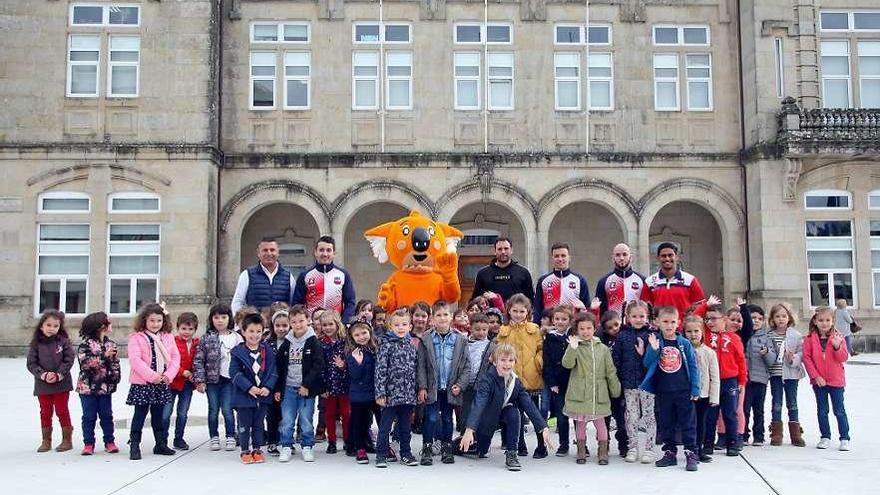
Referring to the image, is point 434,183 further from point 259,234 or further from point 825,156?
point 825,156

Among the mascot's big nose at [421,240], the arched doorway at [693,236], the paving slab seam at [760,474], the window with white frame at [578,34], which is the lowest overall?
the paving slab seam at [760,474]

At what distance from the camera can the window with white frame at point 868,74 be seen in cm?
1886

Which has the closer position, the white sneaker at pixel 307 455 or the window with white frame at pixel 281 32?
the white sneaker at pixel 307 455

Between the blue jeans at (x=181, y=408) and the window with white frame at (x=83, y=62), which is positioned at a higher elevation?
the window with white frame at (x=83, y=62)


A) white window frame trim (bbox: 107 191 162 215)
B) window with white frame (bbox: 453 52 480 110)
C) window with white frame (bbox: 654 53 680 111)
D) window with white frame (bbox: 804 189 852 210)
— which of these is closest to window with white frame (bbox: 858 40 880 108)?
window with white frame (bbox: 804 189 852 210)

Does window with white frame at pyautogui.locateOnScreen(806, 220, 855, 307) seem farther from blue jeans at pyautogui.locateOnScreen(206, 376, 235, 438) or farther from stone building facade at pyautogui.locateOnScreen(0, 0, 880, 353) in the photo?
blue jeans at pyautogui.locateOnScreen(206, 376, 235, 438)

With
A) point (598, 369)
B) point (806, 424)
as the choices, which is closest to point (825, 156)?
point (806, 424)

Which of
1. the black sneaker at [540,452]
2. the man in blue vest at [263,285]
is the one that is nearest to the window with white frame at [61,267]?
the man in blue vest at [263,285]

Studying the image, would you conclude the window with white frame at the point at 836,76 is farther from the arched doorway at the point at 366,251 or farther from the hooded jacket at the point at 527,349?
the hooded jacket at the point at 527,349

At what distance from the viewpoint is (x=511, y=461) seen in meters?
6.97

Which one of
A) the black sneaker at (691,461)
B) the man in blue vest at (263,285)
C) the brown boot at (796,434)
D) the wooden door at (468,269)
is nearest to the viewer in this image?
the black sneaker at (691,461)

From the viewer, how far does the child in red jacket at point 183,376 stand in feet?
25.9

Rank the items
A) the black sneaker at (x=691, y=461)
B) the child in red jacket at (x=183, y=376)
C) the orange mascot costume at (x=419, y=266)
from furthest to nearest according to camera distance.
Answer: the orange mascot costume at (x=419, y=266)
the child in red jacket at (x=183, y=376)
the black sneaker at (x=691, y=461)

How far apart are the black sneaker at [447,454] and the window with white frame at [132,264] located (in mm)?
12173
